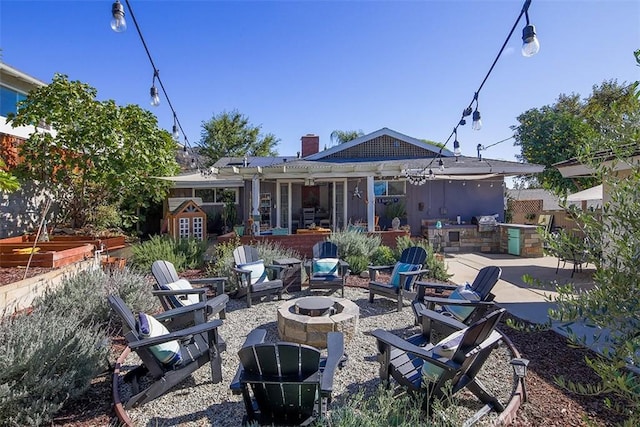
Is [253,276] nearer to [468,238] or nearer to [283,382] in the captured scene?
[283,382]

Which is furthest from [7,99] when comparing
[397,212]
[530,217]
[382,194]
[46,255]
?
[530,217]

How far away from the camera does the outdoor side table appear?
22.3ft

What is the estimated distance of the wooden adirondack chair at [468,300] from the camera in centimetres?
442

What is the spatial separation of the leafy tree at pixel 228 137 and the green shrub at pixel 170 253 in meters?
19.3

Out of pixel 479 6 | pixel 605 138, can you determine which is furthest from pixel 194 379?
pixel 479 6

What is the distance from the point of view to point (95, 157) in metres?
8.88

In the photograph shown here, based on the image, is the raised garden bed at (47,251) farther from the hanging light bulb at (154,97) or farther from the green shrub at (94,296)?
the hanging light bulb at (154,97)

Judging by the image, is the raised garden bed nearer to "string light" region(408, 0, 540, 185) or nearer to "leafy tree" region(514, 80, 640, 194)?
"string light" region(408, 0, 540, 185)

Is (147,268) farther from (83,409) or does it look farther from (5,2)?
(5,2)

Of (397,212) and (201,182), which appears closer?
(397,212)

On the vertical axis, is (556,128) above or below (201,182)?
above

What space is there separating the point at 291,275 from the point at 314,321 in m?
2.65

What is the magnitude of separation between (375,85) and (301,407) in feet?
33.5

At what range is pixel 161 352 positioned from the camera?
3.23 meters
